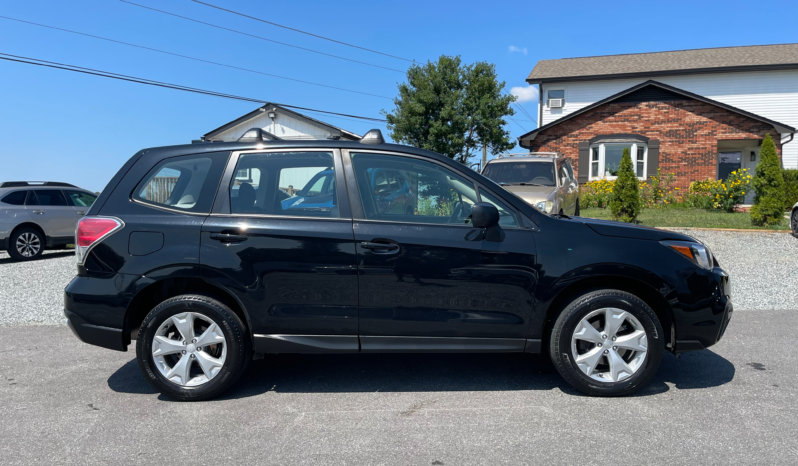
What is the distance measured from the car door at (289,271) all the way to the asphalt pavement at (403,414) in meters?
0.51

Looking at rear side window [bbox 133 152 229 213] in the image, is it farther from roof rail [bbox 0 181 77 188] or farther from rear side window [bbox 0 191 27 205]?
roof rail [bbox 0 181 77 188]

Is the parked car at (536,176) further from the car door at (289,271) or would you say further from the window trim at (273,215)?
the car door at (289,271)

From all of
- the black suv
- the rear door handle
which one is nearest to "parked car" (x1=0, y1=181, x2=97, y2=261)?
the black suv

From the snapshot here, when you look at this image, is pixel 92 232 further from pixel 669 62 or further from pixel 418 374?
pixel 669 62

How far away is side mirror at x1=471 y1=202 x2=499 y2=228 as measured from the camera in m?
3.76

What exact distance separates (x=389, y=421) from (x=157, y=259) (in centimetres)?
195

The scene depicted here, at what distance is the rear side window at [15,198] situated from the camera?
12.2m

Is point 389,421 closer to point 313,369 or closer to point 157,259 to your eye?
point 313,369

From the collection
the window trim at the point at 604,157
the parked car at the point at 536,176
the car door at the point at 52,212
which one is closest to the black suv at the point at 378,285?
the parked car at the point at 536,176

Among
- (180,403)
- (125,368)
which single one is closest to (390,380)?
(180,403)

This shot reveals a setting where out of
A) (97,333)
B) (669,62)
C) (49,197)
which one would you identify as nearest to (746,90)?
(669,62)

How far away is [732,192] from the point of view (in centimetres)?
1714

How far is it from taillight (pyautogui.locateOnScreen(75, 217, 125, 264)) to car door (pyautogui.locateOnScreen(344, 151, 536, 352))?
5.61ft

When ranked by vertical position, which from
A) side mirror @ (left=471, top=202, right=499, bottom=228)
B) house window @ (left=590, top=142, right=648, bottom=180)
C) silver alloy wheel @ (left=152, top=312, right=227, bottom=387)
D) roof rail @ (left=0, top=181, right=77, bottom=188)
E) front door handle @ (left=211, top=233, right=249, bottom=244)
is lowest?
silver alloy wheel @ (left=152, top=312, right=227, bottom=387)
